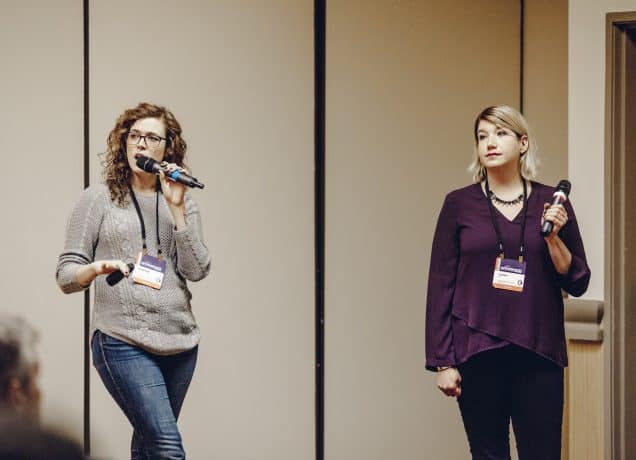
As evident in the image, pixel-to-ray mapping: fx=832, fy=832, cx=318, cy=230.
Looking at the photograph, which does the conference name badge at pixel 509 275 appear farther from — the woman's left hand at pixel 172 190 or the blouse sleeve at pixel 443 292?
the woman's left hand at pixel 172 190

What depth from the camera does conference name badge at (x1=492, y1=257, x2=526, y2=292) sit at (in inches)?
89.4

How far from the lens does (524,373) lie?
2283mm

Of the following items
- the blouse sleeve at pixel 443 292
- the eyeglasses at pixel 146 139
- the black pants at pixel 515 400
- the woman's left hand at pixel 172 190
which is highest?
the eyeglasses at pixel 146 139

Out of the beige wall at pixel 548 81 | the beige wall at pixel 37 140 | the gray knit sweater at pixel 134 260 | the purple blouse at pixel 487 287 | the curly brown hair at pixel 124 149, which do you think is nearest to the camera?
the purple blouse at pixel 487 287

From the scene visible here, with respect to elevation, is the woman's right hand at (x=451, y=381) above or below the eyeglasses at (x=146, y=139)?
below

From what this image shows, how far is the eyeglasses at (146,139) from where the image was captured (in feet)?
8.14

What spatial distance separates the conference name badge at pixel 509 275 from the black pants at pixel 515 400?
0.17m

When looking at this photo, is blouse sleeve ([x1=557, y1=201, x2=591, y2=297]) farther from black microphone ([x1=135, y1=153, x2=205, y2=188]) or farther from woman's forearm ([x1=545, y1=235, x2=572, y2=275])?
black microphone ([x1=135, y1=153, x2=205, y2=188])

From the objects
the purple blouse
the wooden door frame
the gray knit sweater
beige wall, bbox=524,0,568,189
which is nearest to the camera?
the purple blouse

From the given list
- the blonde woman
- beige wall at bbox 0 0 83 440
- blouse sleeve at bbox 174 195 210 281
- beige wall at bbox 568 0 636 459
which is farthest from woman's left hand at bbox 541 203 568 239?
beige wall at bbox 0 0 83 440

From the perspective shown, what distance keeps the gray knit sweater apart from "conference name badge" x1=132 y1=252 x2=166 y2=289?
0.7 inches

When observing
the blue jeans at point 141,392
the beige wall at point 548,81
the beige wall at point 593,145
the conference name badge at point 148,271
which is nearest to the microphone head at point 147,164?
the conference name badge at point 148,271

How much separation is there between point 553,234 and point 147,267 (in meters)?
1.14

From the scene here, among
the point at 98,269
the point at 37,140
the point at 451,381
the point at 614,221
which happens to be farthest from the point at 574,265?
the point at 37,140
